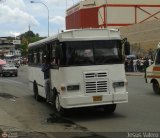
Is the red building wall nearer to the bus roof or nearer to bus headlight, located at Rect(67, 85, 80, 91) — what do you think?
the bus roof

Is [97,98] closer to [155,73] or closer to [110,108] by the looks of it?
[110,108]

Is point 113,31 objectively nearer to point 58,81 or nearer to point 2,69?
point 58,81

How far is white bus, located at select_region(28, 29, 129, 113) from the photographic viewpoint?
46.0 feet

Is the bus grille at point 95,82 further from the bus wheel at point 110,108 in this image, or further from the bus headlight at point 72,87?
the bus wheel at point 110,108

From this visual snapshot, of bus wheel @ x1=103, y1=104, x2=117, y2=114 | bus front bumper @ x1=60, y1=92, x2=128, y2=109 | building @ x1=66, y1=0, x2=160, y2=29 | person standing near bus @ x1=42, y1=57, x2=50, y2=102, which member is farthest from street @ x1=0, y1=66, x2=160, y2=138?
building @ x1=66, y1=0, x2=160, y2=29

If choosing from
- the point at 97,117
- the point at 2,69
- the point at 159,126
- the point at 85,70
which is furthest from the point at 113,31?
the point at 2,69

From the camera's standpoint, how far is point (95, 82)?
14102 mm

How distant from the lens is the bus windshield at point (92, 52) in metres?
14.1

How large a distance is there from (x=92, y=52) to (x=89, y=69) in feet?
1.81

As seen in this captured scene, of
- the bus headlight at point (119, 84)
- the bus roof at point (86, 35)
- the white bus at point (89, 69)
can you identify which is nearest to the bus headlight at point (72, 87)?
the white bus at point (89, 69)

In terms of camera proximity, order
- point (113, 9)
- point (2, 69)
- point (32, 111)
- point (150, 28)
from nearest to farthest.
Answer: point (32, 111) < point (2, 69) < point (150, 28) < point (113, 9)

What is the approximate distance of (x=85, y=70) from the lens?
1409 cm

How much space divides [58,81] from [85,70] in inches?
39.4

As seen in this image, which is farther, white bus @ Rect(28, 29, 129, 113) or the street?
white bus @ Rect(28, 29, 129, 113)
